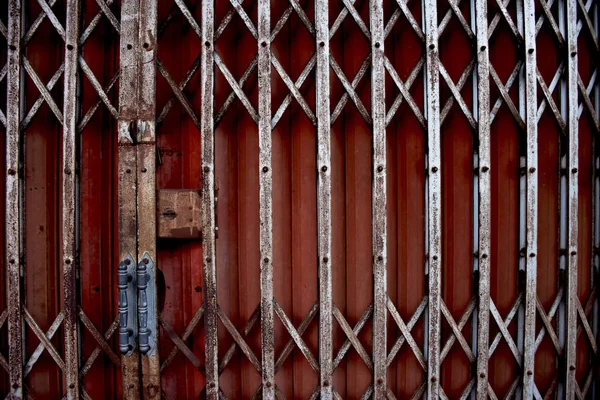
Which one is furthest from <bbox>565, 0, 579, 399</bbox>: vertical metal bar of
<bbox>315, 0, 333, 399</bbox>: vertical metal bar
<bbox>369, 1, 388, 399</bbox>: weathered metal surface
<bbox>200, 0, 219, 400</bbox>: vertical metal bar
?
<bbox>200, 0, 219, 400</bbox>: vertical metal bar

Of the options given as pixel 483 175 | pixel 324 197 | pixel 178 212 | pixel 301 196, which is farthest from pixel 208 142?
pixel 483 175

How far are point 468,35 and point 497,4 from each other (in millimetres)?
307

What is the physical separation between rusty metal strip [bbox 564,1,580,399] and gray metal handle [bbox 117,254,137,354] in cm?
312

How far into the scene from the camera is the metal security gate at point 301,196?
231cm

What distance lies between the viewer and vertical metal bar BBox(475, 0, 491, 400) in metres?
2.35

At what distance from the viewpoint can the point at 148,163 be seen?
2.29 metres

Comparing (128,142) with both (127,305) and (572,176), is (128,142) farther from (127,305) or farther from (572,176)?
(572,176)

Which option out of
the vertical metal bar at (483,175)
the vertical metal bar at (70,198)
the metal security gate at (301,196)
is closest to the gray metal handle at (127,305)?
the metal security gate at (301,196)

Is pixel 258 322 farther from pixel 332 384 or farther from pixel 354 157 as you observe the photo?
pixel 354 157

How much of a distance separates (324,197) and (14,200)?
218cm

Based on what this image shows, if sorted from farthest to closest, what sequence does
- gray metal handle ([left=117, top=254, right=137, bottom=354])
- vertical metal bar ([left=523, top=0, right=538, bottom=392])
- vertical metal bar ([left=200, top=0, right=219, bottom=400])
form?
vertical metal bar ([left=523, top=0, right=538, bottom=392]) → vertical metal bar ([left=200, top=0, right=219, bottom=400]) → gray metal handle ([left=117, top=254, right=137, bottom=354])

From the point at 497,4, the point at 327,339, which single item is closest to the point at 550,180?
the point at 497,4

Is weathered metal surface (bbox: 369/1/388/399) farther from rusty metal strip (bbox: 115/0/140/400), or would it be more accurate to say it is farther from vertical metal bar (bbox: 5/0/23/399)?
vertical metal bar (bbox: 5/0/23/399)

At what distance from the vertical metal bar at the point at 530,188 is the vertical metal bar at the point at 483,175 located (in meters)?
0.30
